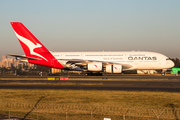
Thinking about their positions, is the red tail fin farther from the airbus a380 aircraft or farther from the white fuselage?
the white fuselage

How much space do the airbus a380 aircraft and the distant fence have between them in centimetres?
3122

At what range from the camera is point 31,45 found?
4791 cm

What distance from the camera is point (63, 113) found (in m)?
13.5

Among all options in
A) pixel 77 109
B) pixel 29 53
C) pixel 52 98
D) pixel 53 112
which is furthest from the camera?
pixel 29 53

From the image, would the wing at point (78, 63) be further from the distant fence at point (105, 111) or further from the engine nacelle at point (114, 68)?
the distant fence at point (105, 111)

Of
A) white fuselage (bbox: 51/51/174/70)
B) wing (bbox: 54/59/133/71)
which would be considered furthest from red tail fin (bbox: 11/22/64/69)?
wing (bbox: 54/59/133/71)

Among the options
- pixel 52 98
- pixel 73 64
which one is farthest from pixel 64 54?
pixel 52 98

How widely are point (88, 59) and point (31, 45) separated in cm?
1294

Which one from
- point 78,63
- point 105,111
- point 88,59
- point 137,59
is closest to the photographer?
point 105,111

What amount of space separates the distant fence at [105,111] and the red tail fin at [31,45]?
1268 inches

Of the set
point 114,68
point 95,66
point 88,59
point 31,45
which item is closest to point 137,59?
point 114,68

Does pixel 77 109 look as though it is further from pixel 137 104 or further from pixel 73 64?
pixel 73 64

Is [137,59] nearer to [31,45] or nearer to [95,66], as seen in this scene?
[95,66]

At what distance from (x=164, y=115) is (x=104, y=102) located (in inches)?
217
